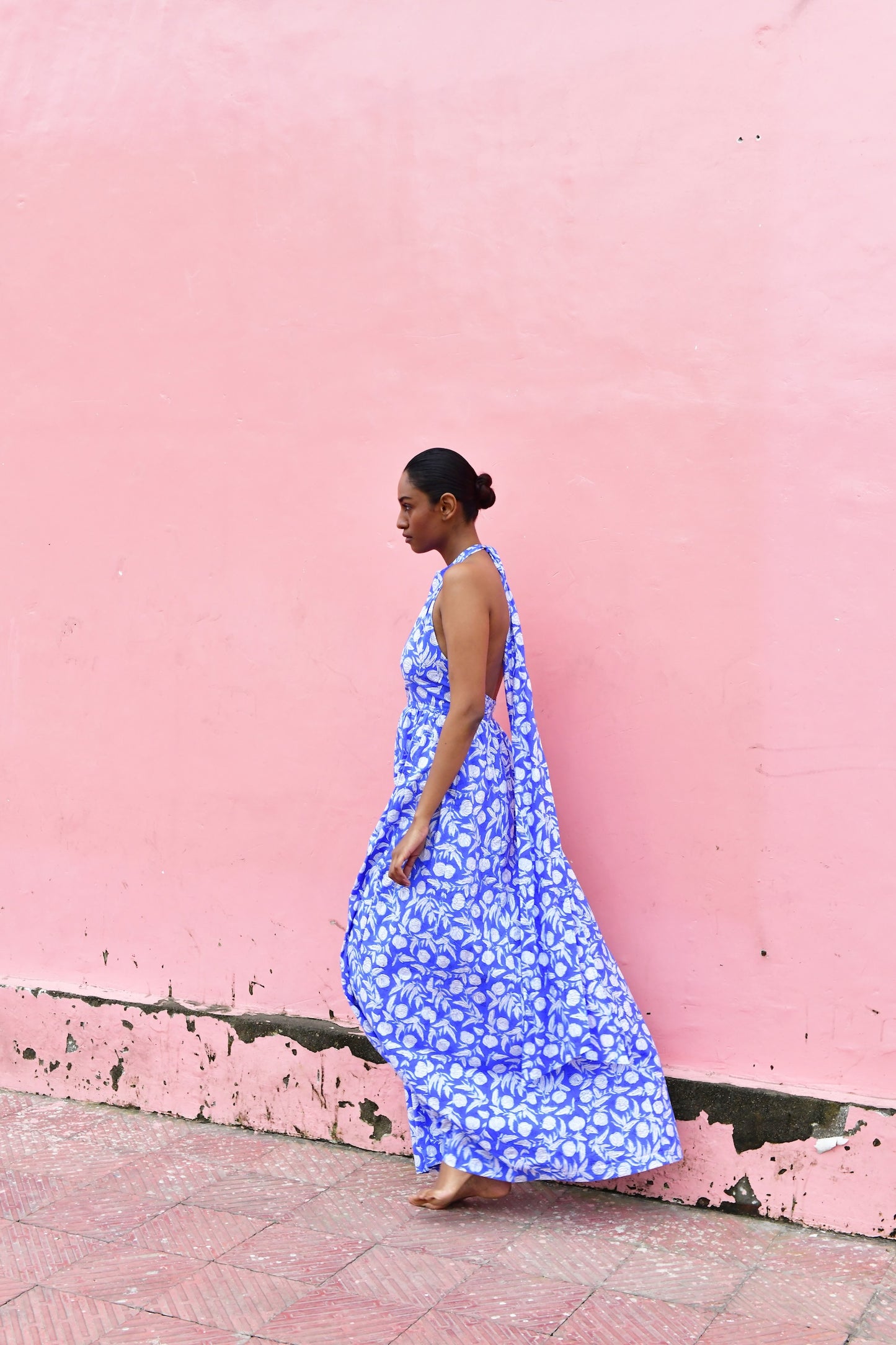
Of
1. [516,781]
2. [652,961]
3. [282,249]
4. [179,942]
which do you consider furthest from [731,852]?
[282,249]

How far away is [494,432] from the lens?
339 cm

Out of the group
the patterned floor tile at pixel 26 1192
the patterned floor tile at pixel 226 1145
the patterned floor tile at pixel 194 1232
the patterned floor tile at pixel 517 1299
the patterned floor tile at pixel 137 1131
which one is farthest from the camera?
the patterned floor tile at pixel 137 1131

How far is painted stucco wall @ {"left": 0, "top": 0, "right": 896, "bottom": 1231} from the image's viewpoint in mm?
3049

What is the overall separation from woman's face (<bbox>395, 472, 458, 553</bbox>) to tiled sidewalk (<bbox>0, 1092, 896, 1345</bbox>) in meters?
1.67

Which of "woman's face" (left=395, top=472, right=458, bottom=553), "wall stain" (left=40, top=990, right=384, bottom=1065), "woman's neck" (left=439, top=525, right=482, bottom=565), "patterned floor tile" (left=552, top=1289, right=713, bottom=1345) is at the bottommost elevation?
"patterned floor tile" (left=552, top=1289, right=713, bottom=1345)

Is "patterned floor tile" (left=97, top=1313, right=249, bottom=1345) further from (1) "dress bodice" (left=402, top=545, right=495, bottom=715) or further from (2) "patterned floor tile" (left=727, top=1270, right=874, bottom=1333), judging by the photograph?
(1) "dress bodice" (left=402, top=545, right=495, bottom=715)

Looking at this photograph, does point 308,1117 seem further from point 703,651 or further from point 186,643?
point 703,651

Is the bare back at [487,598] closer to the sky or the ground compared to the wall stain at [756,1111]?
closer to the sky

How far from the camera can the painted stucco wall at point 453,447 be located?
120 inches

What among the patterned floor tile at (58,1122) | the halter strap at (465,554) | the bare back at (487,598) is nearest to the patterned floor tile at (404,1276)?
the patterned floor tile at (58,1122)

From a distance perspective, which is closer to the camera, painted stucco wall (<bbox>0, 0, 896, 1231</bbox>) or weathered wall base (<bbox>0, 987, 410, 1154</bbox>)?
painted stucco wall (<bbox>0, 0, 896, 1231</bbox>)

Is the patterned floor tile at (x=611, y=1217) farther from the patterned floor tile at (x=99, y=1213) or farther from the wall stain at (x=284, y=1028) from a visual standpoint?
the patterned floor tile at (x=99, y=1213)

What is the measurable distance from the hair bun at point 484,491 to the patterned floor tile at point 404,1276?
5.83 feet

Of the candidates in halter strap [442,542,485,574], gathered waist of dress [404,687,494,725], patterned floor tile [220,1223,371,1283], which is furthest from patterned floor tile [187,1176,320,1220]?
halter strap [442,542,485,574]
